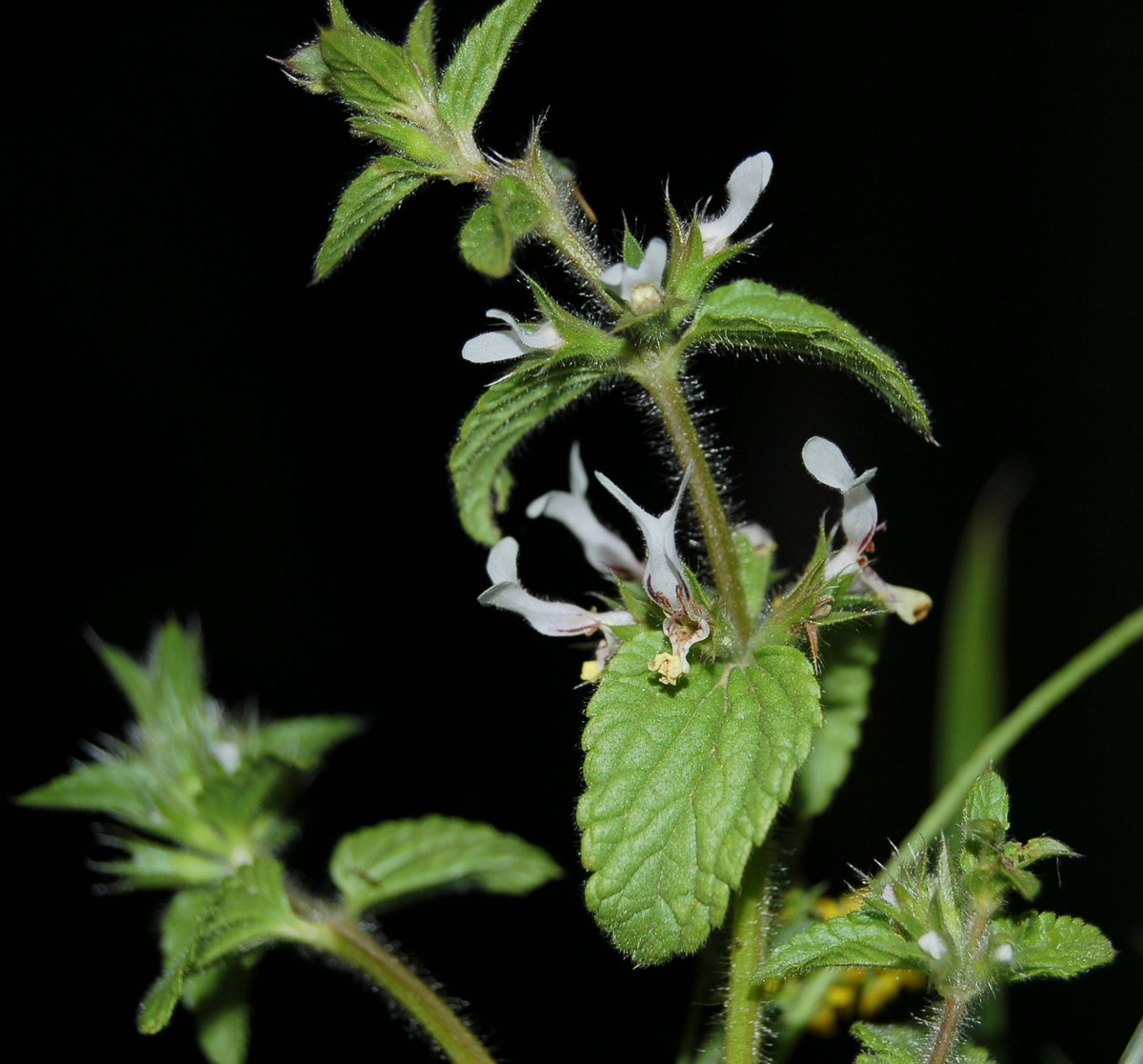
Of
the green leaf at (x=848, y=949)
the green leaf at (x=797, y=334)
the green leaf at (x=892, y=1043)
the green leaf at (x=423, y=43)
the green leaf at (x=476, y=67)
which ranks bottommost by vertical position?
the green leaf at (x=892, y=1043)

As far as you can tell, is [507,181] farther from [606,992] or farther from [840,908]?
[606,992]

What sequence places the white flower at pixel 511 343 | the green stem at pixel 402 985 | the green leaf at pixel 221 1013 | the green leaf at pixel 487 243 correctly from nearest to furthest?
the green leaf at pixel 487 243
the white flower at pixel 511 343
the green stem at pixel 402 985
the green leaf at pixel 221 1013

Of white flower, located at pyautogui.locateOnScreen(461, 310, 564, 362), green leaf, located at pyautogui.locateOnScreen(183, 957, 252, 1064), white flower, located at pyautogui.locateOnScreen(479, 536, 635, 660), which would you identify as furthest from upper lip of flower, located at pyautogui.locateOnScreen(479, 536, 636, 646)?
green leaf, located at pyautogui.locateOnScreen(183, 957, 252, 1064)

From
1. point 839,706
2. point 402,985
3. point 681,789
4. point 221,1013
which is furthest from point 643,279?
point 221,1013

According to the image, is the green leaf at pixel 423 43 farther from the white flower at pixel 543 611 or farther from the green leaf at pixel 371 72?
the white flower at pixel 543 611

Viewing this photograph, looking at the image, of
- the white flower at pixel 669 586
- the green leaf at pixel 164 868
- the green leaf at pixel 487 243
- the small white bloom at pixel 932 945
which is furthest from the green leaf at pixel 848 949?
the green leaf at pixel 164 868

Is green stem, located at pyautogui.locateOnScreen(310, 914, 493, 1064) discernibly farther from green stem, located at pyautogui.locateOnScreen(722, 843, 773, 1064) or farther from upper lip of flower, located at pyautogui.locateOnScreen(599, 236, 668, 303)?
upper lip of flower, located at pyautogui.locateOnScreen(599, 236, 668, 303)
